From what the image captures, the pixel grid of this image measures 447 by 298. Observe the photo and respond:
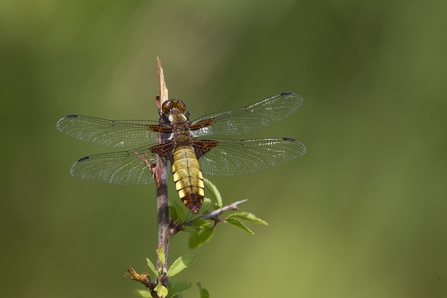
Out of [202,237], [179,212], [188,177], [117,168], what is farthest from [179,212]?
[117,168]

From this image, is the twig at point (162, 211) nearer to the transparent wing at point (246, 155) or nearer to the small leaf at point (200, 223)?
the small leaf at point (200, 223)

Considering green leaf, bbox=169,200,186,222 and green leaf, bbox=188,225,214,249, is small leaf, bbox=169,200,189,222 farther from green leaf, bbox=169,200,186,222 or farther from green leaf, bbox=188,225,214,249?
green leaf, bbox=188,225,214,249

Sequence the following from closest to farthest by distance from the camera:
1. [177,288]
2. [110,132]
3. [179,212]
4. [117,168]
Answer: [177,288] → [179,212] → [117,168] → [110,132]

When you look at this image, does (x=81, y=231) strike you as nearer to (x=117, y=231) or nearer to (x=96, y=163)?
(x=117, y=231)

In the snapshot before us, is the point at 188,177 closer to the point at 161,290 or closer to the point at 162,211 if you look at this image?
the point at 162,211

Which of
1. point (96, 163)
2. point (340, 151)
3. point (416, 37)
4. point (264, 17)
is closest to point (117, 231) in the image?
point (96, 163)

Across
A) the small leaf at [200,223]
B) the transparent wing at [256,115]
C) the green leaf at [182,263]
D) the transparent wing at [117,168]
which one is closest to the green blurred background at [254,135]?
the transparent wing at [256,115]
